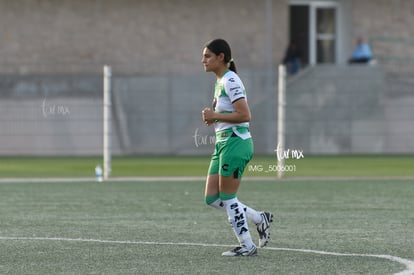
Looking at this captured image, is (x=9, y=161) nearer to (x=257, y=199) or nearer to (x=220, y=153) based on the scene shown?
(x=257, y=199)

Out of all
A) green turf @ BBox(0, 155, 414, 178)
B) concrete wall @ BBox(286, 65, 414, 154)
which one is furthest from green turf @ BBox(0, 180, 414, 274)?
concrete wall @ BBox(286, 65, 414, 154)

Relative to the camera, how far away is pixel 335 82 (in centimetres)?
3256

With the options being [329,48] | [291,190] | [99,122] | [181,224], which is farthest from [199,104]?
[181,224]

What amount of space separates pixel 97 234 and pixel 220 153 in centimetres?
249

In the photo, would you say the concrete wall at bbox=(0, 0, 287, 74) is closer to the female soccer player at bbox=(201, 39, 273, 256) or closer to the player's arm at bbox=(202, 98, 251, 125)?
the female soccer player at bbox=(201, 39, 273, 256)

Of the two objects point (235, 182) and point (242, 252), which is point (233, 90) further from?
point (242, 252)

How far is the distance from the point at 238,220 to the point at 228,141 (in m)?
0.70

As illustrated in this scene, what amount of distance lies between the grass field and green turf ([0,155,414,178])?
161mm

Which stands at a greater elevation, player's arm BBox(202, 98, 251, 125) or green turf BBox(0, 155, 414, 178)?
player's arm BBox(202, 98, 251, 125)

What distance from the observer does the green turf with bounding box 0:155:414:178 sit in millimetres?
24688

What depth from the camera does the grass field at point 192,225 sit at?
10297 mm

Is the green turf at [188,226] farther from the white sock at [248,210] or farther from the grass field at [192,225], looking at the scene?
the white sock at [248,210]

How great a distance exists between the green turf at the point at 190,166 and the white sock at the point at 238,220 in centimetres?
1271

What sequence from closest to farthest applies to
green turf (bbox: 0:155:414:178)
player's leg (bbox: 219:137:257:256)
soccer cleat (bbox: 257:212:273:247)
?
1. player's leg (bbox: 219:137:257:256)
2. soccer cleat (bbox: 257:212:273:247)
3. green turf (bbox: 0:155:414:178)
